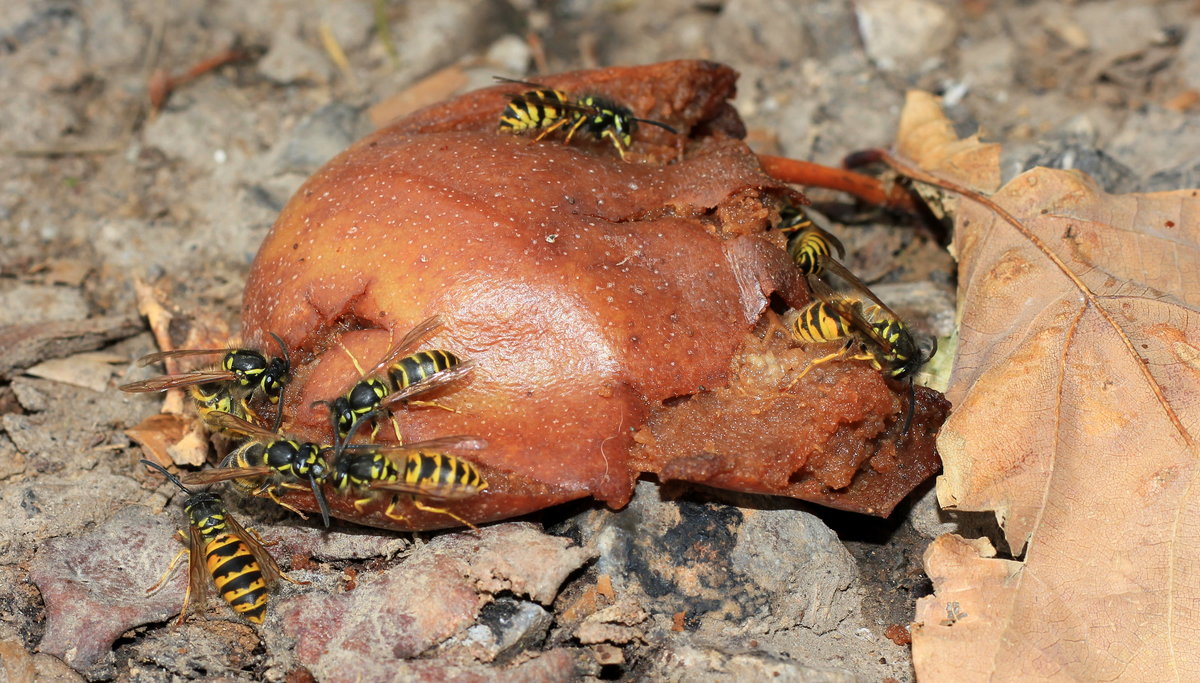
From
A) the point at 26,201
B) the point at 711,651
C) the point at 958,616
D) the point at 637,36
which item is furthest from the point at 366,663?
the point at 637,36

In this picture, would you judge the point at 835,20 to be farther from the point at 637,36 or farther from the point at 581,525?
the point at 581,525

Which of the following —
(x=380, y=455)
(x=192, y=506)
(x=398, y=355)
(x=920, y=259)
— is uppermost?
(x=398, y=355)

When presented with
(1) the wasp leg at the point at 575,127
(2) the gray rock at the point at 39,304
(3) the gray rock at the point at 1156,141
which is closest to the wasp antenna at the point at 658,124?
(1) the wasp leg at the point at 575,127

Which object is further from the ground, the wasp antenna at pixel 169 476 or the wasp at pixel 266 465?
the wasp at pixel 266 465

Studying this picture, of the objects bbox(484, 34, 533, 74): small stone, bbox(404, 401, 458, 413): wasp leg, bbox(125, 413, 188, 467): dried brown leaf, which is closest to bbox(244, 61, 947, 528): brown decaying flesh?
bbox(404, 401, 458, 413): wasp leg

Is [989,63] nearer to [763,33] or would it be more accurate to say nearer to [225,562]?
[763,33]

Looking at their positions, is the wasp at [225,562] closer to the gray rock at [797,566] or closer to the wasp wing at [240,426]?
the wasp wing at [240,426]

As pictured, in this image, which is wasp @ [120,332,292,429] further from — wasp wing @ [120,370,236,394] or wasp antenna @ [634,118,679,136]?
wasp antenna @ [634,118,679,136]
